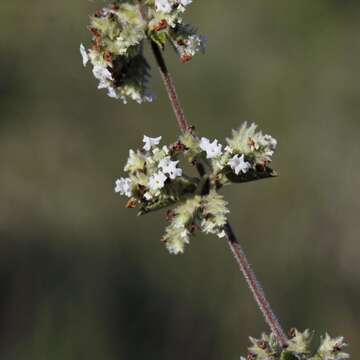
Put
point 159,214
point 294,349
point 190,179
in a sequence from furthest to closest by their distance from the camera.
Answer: point 159,214, point 190,179, point 294,349

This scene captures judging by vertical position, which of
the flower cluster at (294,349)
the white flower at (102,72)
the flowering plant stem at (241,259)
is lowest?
the flower cluster at (294,349)

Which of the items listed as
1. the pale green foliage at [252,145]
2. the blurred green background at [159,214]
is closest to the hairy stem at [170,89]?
the pale green foliage at [252,145]

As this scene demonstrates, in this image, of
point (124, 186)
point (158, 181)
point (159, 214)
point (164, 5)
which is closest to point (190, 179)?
point (158, 181)

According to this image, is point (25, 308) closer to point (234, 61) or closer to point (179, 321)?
point (179, 321)

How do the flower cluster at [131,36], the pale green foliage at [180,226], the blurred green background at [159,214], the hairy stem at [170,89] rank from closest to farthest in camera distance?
1. the hairy stem at [170,89]
2. the flower cluster at [131,36]
3. the pale green foliage at [180,226]
4. the blurred green background at [159,214]

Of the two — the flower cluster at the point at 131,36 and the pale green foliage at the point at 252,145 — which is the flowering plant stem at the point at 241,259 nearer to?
the flower cluster at the point at 131,36

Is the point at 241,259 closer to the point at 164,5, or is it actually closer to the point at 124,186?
the point at 124,186

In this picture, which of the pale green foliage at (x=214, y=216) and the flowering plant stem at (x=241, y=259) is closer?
the flowering plant stem at (x=241, y=259)
